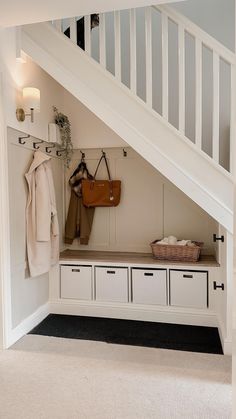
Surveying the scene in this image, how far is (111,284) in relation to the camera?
3.23 m

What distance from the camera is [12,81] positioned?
103 inches

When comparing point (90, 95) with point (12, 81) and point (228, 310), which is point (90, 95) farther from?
point (228, 310)

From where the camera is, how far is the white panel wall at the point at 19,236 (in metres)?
2.66

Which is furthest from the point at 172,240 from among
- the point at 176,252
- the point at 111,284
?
the point at 111,284

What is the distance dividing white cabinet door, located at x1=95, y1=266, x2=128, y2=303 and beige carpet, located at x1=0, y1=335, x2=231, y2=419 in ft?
2.04

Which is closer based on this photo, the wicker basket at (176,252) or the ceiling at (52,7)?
the ceiling at (52,7)

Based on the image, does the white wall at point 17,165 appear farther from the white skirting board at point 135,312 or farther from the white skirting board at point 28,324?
the white skirting board at point 135,312

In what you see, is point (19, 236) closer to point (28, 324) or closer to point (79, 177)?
point (28, 324)

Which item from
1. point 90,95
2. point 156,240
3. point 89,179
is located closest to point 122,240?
point 156,240

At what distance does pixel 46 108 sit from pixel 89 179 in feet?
2.90

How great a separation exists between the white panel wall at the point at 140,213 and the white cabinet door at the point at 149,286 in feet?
1.74

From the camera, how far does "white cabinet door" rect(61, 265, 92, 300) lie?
3.29 metres

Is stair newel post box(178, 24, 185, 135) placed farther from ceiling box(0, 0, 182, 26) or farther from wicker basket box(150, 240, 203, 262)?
wicker basket box(150, 240, 203, 262)

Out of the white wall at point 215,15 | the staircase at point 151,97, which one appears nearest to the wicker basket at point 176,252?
the staircase at point 151,97
